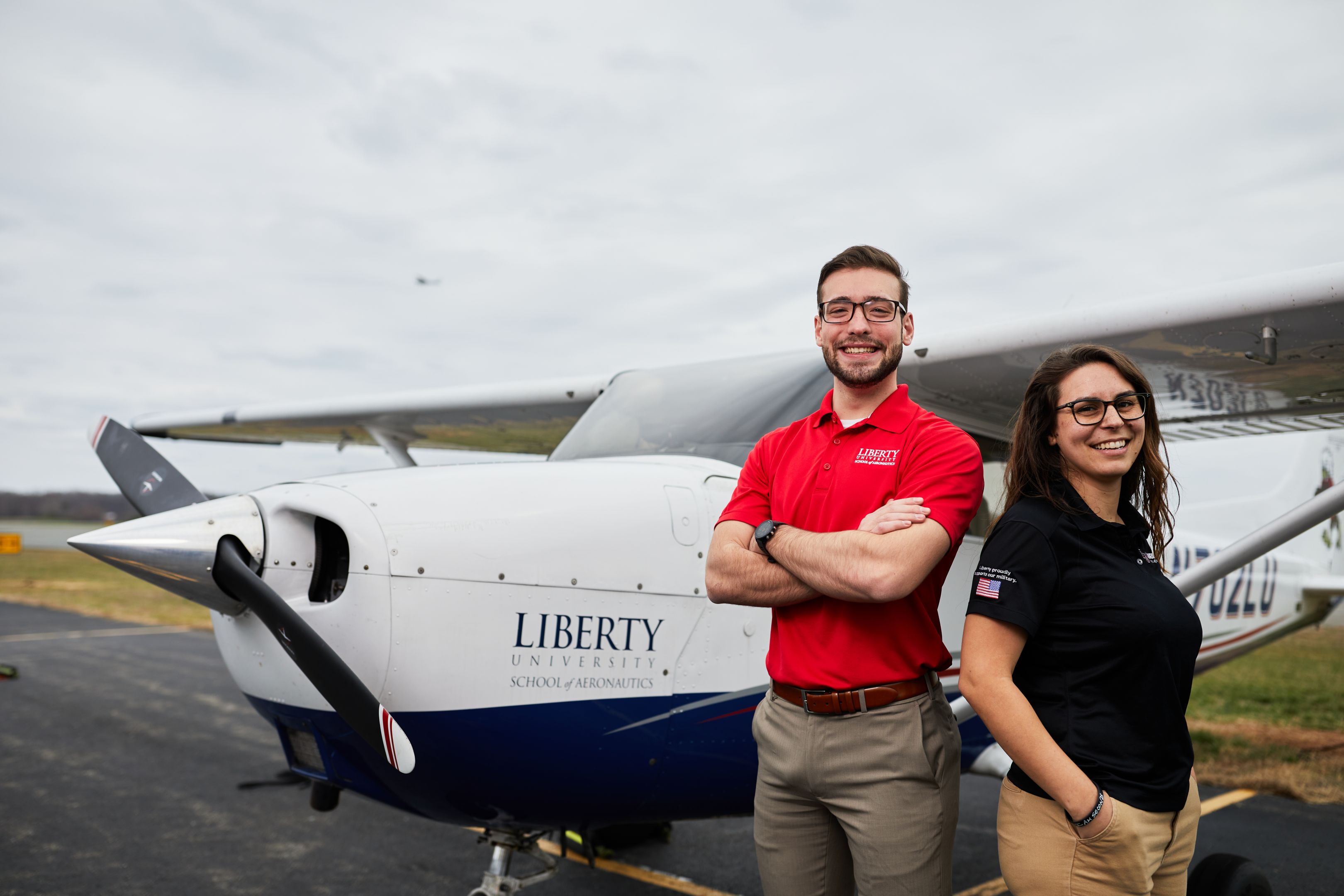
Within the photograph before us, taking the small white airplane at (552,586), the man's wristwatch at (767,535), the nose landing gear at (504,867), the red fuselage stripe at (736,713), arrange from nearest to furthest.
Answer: the man's wristwatch at (767,535), the small white airplane at (552,586), the red fuselage stripe at (736,713), the nose landing gear at (504,867)

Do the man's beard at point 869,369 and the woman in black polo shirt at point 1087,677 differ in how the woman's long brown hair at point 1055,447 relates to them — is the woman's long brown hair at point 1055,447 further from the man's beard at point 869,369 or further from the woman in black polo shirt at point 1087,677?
the man's beard at point 869,369

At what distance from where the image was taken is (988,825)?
5.44m

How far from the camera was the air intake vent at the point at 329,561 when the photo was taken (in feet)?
8.07

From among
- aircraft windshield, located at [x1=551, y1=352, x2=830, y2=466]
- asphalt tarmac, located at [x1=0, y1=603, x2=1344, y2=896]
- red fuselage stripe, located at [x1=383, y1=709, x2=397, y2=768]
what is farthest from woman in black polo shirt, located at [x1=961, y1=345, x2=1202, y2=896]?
asphalt tarmac, located at [x1=0, y1=603, x2=1344, y2=896]

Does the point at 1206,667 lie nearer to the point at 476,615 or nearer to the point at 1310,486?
the point at 1310,486

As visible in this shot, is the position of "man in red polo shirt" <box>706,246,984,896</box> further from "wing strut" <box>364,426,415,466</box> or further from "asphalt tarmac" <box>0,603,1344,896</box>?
"wing strut" <box>364,426,415,466</box>

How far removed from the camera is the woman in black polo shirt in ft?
5.17

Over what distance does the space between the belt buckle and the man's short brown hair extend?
0.86m

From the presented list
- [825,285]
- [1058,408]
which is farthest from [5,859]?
[1058,408]

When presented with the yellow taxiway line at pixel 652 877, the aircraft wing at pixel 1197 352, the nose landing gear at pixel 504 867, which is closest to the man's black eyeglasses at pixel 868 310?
the aircraft wing at pixel 1197 352

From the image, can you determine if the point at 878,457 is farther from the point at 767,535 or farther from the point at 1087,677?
the point at 1087,677

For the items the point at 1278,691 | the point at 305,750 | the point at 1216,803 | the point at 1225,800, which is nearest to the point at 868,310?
the point at 305,750

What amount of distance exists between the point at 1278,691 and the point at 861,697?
11.3 meters

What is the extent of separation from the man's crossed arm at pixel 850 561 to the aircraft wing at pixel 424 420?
3.59 metres
